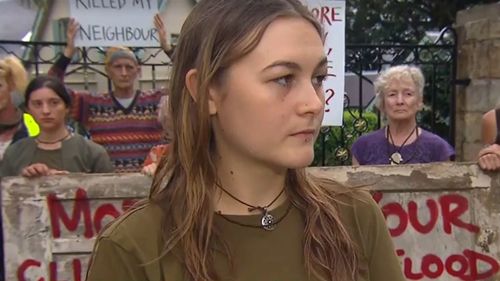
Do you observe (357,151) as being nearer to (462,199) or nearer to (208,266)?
(462,199)

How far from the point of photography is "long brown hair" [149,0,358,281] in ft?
4.17

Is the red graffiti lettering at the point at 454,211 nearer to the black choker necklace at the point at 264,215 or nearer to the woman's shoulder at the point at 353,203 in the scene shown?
the woman's shoulder at the point at 353,203

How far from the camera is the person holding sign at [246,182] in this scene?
4.12 feet

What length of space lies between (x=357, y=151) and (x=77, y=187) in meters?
1.53

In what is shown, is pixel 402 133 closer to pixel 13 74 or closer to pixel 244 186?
pixel 13 74

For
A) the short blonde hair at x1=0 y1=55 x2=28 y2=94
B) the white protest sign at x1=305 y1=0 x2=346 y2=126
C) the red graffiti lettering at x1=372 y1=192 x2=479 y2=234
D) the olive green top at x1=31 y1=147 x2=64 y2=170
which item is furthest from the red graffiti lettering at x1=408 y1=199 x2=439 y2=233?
the short blonde hair at x1=0 y1=55 x2=28 y2=94

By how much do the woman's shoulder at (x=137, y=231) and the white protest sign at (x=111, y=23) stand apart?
119 inches

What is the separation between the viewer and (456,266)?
10.4 ft

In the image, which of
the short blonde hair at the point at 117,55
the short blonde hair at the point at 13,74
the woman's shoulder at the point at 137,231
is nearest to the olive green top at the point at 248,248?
the woman's shoulder at the point at 137,231

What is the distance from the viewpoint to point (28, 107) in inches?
135

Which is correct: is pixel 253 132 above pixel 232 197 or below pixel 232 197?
above

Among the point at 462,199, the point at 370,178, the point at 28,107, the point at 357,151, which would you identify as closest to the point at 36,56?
the point at 28,107

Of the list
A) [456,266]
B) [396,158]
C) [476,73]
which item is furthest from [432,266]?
[476,73]

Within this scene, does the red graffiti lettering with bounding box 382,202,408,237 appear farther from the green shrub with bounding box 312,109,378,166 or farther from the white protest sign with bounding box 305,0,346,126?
the green shrub with bounding box 312,109,378,166
